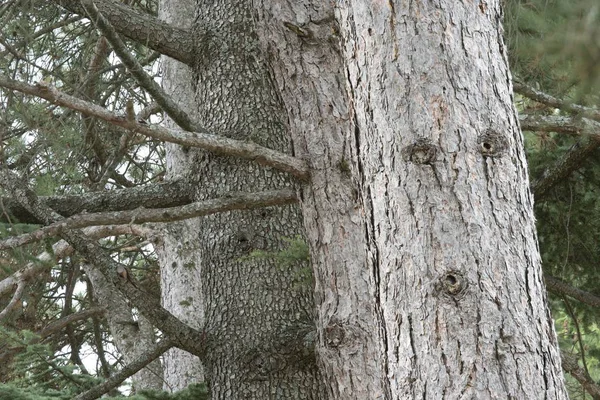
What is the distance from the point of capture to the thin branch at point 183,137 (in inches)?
126

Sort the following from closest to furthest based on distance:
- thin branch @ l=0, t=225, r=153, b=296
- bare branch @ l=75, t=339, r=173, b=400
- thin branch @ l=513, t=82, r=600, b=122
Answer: thin branch @ l=513, t=82, r=600, b=122 → bare branch @ l=75, t=339, r=173, b=400 → thin branch @ l=0, t=225, r=153, b=296

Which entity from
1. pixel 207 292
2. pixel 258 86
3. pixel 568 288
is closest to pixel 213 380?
pixel 207 292

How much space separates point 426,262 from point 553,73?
314cm

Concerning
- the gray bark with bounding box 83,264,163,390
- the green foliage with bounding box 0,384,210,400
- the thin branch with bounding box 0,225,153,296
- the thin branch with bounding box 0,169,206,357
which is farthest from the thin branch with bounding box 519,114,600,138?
the gray bark with bounding box 83,264,163,390

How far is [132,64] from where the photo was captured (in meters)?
4.20

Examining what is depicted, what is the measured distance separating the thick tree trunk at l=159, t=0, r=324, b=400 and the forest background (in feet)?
0.78

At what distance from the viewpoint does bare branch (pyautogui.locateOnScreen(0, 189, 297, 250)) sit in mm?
3590

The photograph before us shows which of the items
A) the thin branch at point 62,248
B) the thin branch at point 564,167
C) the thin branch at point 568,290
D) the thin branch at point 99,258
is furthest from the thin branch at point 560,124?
the thin branch at point 62,248

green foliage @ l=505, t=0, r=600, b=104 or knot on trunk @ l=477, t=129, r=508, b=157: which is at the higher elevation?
green foliage @ l=505, t=0, r=600, b=104

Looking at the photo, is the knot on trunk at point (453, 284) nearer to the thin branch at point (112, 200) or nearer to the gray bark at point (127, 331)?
the thin branch at point (112, 200)

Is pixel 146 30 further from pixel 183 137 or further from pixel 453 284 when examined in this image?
pixel 453 284

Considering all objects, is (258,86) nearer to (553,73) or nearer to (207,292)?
(207,292)

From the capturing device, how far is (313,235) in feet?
13.0

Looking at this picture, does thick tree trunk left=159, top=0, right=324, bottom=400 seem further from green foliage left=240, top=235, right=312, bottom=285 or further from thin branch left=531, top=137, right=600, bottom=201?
thin branch left=531, top=137, right=600, bottom=201
